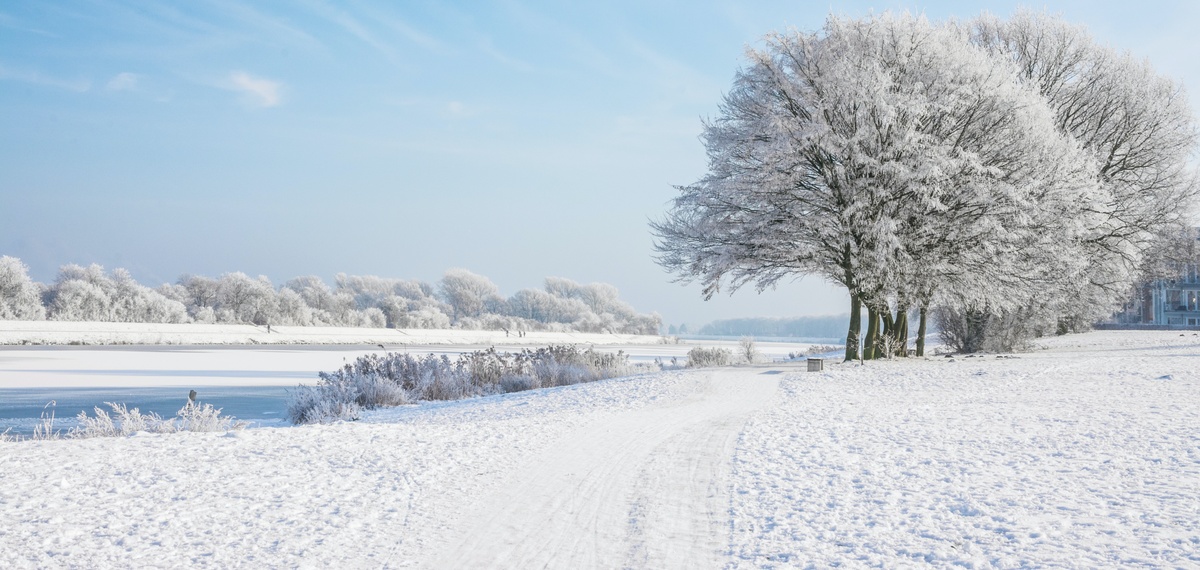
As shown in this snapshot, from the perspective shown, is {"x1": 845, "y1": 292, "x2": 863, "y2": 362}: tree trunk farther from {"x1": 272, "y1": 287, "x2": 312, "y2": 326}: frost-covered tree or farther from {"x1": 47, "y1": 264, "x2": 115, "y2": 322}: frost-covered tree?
{"x1": 272, "y1": 287, "x2": 312, "y2": 326}: frost-covered tree

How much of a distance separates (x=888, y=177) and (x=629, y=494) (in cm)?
1587

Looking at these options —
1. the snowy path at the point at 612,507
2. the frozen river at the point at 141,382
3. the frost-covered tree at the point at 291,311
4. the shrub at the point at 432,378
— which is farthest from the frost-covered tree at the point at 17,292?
the snowy path at the point at 612,507

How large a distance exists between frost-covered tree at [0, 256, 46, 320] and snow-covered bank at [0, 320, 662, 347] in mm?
10092

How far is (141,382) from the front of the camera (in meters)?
19.7

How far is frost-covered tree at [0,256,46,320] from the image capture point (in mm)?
52062

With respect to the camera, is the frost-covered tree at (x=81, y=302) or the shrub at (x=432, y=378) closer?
the shrub at (x=432, y=378)

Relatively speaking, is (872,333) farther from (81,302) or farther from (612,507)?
(81,302)

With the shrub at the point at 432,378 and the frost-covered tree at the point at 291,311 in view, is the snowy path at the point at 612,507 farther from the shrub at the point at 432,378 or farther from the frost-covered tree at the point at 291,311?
the frost-covered tree at the point at 291,311

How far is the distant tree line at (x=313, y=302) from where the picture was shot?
56656mm

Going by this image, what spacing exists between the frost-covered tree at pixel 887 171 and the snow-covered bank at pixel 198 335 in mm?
33180

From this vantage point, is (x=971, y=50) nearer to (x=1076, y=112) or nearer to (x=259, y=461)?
(x=1076, y=112)

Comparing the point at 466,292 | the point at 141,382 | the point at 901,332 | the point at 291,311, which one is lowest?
the point at 141,382

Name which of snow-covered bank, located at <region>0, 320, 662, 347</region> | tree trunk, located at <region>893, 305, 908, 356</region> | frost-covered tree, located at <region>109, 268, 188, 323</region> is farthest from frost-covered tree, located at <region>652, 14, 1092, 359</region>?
frost-covered tree, located at <region>109, 268, 188, 323</region>

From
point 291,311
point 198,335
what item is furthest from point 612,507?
point 291,311
